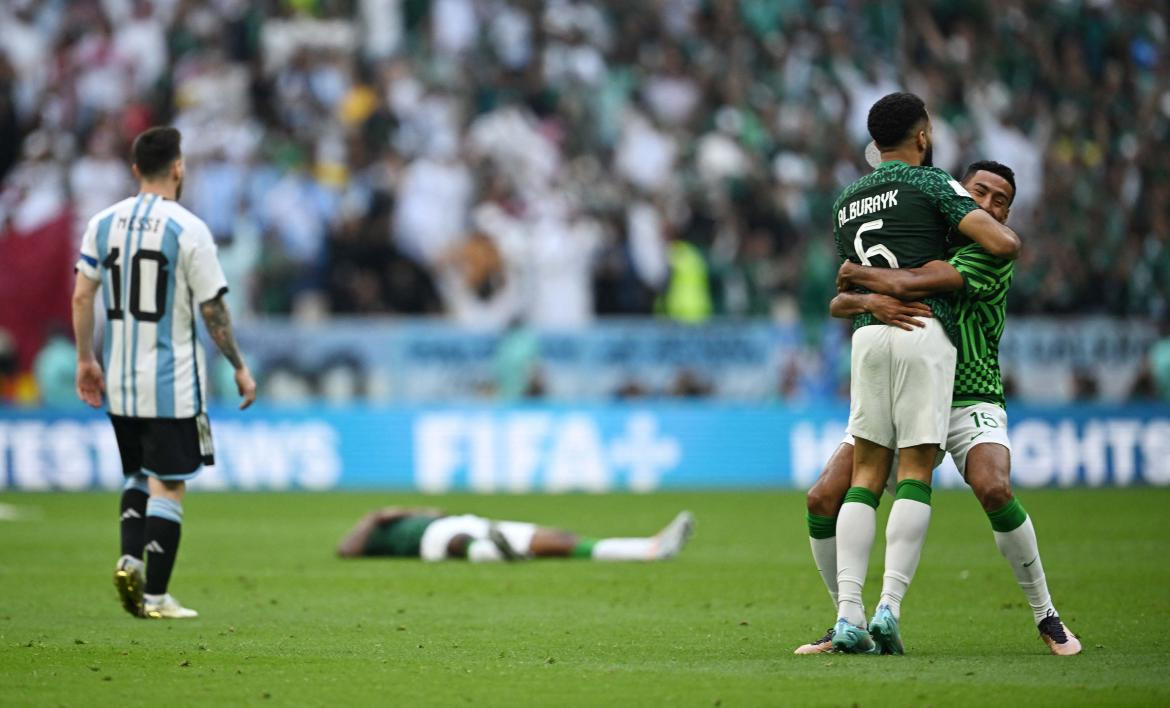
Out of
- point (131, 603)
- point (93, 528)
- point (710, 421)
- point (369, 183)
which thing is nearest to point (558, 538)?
point (131, 603)

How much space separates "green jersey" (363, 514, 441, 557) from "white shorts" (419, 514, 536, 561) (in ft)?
0.17

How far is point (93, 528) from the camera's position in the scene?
51.8ft

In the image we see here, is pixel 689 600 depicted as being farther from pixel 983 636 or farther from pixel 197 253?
pixel 197 253

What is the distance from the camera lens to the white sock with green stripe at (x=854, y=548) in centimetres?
736

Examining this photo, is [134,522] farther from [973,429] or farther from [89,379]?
[973,429]

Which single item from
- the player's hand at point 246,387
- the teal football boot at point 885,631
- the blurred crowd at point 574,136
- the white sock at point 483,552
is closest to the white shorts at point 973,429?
the teal football boot at point 885,631

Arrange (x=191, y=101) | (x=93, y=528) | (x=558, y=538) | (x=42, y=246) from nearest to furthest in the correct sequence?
(x=558, y=538)
(x=93, y=528)
(x=42, y=246)
(x=191, y=101)

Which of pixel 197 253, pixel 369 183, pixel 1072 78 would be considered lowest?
pixel 197 253

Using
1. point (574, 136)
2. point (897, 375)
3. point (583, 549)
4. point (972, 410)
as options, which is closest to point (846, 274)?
point (897, 375)

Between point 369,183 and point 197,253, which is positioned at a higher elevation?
point 369,183

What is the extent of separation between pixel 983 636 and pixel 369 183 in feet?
50.0

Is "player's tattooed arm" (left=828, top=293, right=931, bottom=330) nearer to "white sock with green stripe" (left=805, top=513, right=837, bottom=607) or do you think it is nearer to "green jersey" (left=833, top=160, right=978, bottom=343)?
"green jersey" (left=833, top=160, right=978, bottom=343)

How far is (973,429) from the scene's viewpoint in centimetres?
761

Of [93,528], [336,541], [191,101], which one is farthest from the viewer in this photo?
[191,101]
